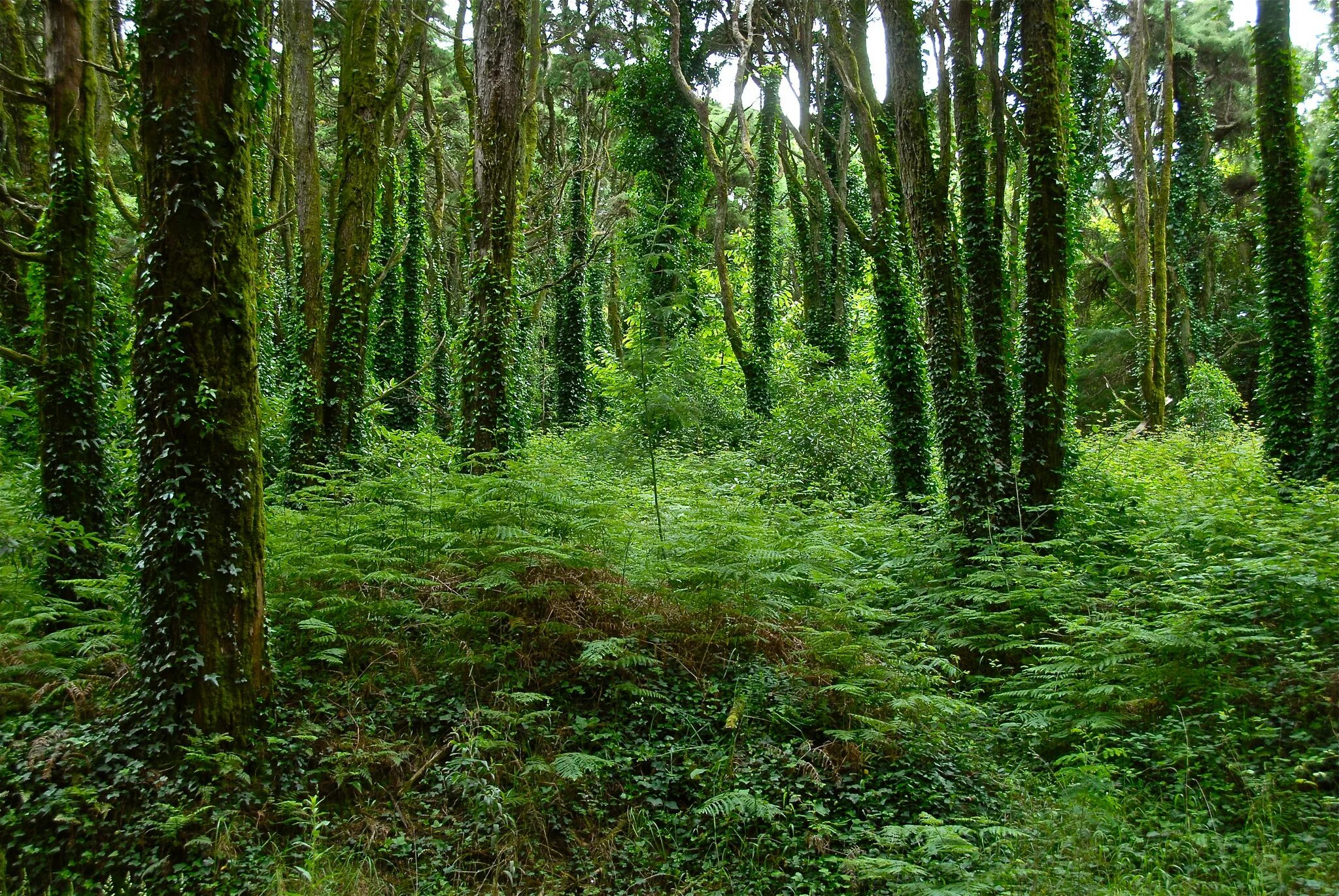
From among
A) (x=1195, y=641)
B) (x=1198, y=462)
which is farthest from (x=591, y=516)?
(x=1198, y=462)

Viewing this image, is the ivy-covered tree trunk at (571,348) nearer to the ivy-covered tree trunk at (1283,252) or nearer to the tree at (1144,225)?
the tree at (1144,225)

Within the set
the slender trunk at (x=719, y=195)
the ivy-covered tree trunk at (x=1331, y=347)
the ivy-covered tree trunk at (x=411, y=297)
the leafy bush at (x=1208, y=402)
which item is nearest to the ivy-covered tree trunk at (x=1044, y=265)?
the ivy-covered tree trunk at (x=1331, y=347)

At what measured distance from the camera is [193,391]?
15.7 feet

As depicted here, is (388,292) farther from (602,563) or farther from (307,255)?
(602,563)

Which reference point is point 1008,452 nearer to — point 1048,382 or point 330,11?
point 1048,382

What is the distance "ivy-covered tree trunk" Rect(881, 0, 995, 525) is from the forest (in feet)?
0.18

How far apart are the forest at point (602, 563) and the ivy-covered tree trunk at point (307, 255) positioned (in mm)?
71

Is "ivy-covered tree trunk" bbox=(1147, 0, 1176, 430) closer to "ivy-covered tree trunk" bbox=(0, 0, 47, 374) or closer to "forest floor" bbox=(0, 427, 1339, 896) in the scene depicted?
"forest floor" bbox=(0, 427, 1339, 896)

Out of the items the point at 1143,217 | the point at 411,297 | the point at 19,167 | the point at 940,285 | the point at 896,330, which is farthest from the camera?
the point at 411,297

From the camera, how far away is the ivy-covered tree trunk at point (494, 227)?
9.55 m

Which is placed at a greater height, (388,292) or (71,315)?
(388,292)

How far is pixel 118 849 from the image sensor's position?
4.20m

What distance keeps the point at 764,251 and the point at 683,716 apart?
16.0 m

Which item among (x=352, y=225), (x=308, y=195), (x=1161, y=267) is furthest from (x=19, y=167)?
(x=1161, y=267)
